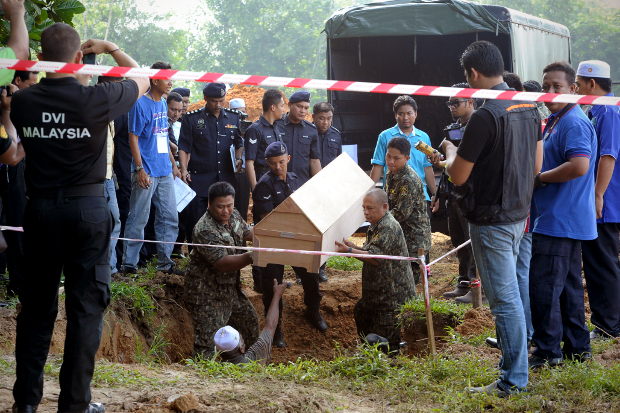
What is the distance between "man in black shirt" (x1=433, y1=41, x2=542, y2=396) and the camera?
280cm

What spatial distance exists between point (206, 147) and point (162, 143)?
3.14 ft

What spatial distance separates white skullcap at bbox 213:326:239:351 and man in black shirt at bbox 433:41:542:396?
5.87ft

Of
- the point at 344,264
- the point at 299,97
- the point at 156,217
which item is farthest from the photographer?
the point at 344,264

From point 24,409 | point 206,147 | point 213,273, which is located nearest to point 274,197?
point 213,273

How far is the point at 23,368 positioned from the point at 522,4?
33.8 metres

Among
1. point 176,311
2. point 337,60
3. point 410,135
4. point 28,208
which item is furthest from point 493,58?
point 337,60

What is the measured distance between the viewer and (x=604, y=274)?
3.82 m

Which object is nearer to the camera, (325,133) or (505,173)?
(505,173)

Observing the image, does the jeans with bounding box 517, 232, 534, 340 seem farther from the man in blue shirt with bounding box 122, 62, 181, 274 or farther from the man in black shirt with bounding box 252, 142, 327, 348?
the man in blue shirt with bounding box 122, 62, 181, 274

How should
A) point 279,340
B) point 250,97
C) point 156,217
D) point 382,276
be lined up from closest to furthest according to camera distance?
point 382,276
point 279,340
point 156,217
point 250,97

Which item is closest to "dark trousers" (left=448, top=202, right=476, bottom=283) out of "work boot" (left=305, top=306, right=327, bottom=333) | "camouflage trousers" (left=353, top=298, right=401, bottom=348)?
"camouflage trousers" (left=353, top=298, right=401, bottom=348)

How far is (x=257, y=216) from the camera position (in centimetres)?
537

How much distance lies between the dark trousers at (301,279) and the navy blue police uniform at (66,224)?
2.66 m

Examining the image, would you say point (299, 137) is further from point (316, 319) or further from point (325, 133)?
point (316, 319)
